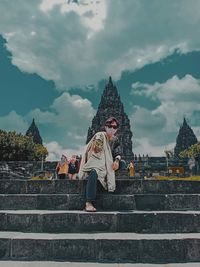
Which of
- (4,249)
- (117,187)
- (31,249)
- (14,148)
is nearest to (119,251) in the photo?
(31,249)

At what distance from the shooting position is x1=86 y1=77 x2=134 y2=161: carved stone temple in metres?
80.8

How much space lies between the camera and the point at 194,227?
4.50m

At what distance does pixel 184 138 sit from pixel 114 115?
113 ft

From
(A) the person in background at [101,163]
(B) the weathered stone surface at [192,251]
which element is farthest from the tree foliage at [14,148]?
(B) the weathered stone surface at [192,251]

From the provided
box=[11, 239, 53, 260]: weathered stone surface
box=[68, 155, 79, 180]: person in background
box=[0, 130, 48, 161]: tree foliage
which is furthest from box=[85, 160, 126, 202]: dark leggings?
box=[0, 130, 48, 161]: tree foliage

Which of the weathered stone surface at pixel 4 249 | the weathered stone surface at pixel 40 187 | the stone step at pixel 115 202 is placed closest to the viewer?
the weathered stone surface at pixel 4 249

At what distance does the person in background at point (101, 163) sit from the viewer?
502cm

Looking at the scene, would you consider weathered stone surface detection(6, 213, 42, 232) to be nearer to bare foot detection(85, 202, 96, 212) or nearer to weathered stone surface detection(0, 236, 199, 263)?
weathered stone surface detection(0, 236, 199, 263)

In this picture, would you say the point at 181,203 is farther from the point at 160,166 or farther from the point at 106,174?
the point at 160,166

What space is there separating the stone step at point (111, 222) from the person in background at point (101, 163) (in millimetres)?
308

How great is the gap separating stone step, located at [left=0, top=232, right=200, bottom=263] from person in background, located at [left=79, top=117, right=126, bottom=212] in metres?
0.89

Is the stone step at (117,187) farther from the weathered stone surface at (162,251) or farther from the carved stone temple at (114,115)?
the carved stone temple at (114,115)

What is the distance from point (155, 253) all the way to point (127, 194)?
67.5 inches

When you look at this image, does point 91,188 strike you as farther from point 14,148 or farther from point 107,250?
point 14,148
